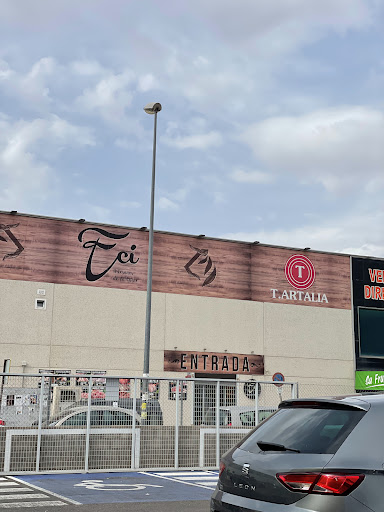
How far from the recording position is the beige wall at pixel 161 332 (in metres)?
31.5

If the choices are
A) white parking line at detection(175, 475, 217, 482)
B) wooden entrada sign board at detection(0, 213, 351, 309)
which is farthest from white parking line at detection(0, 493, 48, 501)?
wooden entrada sign board at detection(0, 213, 351, 309)

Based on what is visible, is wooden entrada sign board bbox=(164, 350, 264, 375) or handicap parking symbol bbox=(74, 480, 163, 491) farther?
wooden entrada sign board bbox=(164, 350, 264, 375)

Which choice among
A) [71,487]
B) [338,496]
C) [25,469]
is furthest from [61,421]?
[338,496]

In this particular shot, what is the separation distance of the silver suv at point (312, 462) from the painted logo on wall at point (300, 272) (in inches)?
1304

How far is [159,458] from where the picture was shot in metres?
14.9

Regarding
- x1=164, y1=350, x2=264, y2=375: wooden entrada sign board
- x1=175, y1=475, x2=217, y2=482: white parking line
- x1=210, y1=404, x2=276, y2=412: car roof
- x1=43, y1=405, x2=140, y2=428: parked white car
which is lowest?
x1=175, y1=475, x2=217, y2=482: white parking line

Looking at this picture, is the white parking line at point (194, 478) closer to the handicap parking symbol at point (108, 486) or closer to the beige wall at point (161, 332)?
the handicap parking symbol at point (108, 486)

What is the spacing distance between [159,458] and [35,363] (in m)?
17.7

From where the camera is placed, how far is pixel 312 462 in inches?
169

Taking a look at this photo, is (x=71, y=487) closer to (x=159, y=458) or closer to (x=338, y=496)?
(x=159, y=458)

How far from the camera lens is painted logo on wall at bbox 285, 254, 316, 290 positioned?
37938mm

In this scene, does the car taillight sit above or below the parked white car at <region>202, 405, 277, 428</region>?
below

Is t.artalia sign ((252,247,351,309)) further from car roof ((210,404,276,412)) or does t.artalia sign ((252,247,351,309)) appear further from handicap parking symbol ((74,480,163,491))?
handicap parking symbol ((74,480,163,491))

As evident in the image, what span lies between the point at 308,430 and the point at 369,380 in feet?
117
